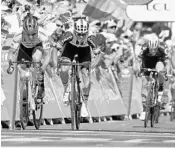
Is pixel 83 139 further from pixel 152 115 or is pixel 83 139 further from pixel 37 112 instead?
pixel 152 115

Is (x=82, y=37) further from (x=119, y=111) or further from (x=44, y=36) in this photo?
(x=119, y=111)

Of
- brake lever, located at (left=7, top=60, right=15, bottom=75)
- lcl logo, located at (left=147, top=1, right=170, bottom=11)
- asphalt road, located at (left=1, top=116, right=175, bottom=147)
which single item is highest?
lcl logo, located at (left=147, top=1, right=170, bottom=11)

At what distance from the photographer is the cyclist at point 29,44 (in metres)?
19.1

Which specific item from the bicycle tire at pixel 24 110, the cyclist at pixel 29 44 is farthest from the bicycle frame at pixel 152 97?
the bicycle tire at pixel 24 110

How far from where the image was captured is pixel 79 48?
1933 cm

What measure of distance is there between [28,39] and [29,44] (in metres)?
0.09

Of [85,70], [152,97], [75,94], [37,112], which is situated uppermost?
[85,70]

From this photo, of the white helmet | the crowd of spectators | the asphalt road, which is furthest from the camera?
the crowd of spectators

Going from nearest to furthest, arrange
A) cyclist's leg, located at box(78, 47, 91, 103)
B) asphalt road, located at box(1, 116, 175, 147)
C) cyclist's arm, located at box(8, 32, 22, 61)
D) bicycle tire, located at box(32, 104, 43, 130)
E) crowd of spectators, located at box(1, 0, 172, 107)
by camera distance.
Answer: asphalt road, located at box(1, 116, 175, 147) → cyclist's leg, located at box(78, 47, 91, 103) → cyclist's arm, located at box(8, 32, 22, 61) → bicycle tire, located at box(32, 104, 43, 130) → crowd of spectators, located at box(1, 0, 172, 107)

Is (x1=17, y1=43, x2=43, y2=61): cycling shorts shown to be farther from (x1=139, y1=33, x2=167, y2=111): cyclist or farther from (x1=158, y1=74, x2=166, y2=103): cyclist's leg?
(x1=158, y1=74, x2=166, y2=103): cyclist's leg

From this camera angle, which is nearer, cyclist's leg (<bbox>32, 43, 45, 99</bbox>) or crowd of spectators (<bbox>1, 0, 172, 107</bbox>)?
cyclist's leg (<bbox>32, 43, 45, 99</bbox>)

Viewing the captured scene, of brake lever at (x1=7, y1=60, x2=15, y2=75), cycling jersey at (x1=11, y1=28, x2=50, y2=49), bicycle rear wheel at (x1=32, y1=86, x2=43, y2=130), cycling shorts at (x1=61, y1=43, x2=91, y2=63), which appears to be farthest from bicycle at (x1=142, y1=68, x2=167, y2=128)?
brake lever at (x1=7, y1=60, x2=15, y2=75)

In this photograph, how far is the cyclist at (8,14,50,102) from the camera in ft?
62.6

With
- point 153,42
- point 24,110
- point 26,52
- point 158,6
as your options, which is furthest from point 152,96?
point 158,6
